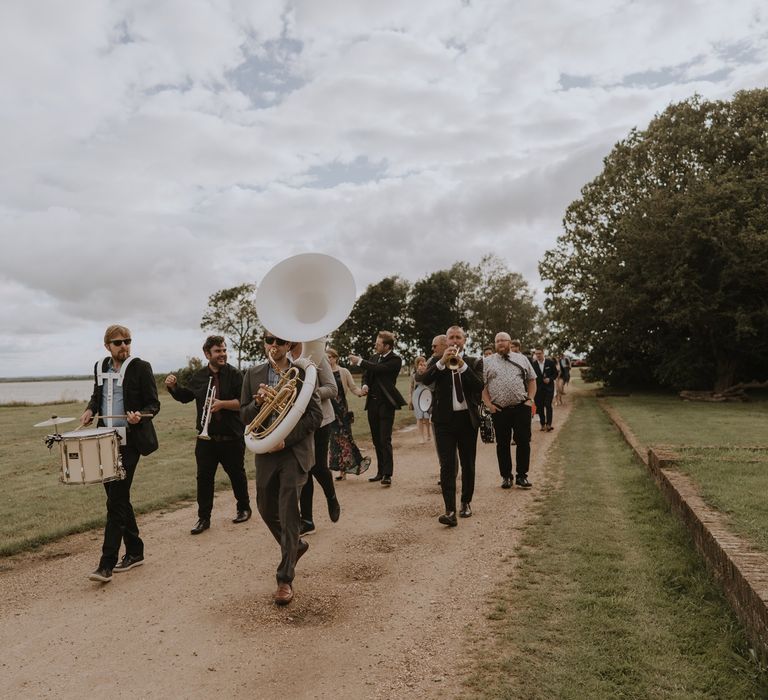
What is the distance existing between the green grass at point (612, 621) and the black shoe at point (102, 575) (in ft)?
10.6

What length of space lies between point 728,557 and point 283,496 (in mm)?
3309

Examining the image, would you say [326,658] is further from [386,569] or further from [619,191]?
[619,191]

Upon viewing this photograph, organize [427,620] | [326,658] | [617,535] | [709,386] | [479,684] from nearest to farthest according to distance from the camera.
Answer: [479,684] < [326,658] < [427,620] < [617,535] < [709,386]

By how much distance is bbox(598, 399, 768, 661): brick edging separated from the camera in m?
3.67

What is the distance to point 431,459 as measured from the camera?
451 inches

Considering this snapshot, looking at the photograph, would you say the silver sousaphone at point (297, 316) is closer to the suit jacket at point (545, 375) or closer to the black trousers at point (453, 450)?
the black trousers at point (453, 450)

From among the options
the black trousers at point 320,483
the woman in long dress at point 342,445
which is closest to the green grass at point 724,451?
the black trousers at point 320,483

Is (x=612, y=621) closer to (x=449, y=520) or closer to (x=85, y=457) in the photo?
(x=449, y=520)

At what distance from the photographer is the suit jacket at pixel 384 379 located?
9195 millimetres

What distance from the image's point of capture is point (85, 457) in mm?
5121

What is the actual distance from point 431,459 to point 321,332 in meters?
6.73

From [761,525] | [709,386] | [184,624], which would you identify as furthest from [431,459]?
[709,386]

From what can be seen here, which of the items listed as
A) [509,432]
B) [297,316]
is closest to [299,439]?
[297,316]

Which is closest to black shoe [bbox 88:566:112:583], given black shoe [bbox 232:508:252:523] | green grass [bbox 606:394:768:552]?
black shoe [bbox 232:508:252:523]
